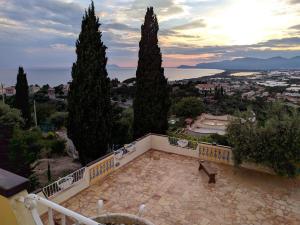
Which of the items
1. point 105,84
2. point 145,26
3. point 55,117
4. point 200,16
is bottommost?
point 55,117

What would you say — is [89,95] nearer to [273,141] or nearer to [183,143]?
[183,143]

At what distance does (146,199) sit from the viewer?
6727 millimetres

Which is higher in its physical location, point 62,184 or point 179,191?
point 62,184

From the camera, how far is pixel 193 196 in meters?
6.96

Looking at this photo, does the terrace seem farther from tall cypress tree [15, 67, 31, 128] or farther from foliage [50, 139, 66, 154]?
tall cypress tree [15, 67, 31, 128]

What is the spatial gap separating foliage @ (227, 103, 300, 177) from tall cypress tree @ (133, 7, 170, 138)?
4.95 m

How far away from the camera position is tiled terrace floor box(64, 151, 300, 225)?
6.04m

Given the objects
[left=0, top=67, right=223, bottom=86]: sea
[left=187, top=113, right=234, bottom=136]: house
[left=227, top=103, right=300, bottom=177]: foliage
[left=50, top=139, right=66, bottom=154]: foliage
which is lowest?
[left=187, top=113, right=234, bottom=136]: house

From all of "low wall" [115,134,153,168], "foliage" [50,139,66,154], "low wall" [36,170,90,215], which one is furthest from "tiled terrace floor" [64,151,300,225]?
"foliage" [50,139,66,154]

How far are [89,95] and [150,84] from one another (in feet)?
11.9

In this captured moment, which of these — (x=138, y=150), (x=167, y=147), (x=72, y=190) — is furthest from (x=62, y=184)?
(x=167, y=147)

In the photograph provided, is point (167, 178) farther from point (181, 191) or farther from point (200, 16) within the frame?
point (200, 16)

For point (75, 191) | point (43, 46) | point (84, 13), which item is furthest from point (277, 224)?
point (43, 46)

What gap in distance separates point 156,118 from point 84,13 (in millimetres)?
6004
